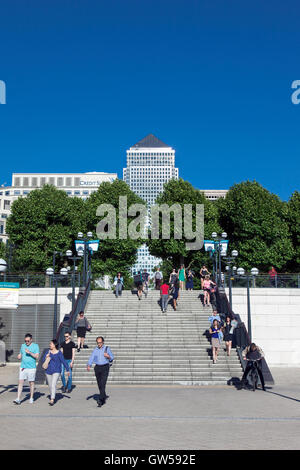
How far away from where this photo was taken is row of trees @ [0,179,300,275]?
137ft

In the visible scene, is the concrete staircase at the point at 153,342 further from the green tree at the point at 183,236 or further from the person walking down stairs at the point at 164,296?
the green tree at the point at 183,236

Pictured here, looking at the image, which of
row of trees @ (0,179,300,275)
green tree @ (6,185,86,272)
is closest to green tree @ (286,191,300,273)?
row of trees @ (0,179,300,275)

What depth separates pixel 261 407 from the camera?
468 inches

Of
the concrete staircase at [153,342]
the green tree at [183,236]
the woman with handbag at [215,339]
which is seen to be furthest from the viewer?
the green tree at [183,236]

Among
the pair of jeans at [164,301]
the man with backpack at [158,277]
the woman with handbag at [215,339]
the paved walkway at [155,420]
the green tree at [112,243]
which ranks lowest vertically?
the paved walkway at [155,420]

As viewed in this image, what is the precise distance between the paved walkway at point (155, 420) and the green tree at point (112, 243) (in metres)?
28.3

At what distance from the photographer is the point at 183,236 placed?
43.3m

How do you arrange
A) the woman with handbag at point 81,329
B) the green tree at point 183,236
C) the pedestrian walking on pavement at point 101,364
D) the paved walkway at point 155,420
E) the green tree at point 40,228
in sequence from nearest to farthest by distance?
the paved walkway at point 155,420, the pedestrian walking on pavement at point 101,364, the woman with handbag at point 81,329, the green tree at point 40,228, the green tree at point 183,236

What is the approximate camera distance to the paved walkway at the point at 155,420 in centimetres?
811

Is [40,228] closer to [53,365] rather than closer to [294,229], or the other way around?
[294,229]

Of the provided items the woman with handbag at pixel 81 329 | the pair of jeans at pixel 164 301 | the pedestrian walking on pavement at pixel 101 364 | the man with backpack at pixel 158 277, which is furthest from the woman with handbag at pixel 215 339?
the man with backpack at pixel 158 277

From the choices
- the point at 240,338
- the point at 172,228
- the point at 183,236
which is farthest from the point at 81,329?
the point at 172,228

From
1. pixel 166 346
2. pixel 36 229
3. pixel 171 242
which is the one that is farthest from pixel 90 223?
pixel 166 346

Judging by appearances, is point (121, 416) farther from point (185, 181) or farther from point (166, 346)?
point (185, 181)
